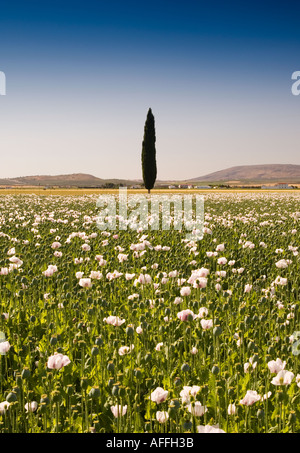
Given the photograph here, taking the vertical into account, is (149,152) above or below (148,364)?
above

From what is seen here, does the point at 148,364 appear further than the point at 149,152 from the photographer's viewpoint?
No

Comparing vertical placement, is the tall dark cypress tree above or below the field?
above

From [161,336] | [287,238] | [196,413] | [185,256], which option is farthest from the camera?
[287,238]

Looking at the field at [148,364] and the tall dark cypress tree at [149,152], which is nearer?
the field at [148,364]

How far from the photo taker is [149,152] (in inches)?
2005

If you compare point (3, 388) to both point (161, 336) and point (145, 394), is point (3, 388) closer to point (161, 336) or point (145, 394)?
point (145, 394)

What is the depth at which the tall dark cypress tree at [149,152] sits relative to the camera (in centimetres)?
5025

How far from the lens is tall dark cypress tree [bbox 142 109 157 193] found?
5025 centimetres

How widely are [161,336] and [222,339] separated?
782 millimetres

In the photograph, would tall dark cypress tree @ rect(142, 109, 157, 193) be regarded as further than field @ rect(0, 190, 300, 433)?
Yes

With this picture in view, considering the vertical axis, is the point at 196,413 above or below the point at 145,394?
above

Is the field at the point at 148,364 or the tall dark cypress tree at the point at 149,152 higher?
the tall dark cypress tree at the point at 149,152
